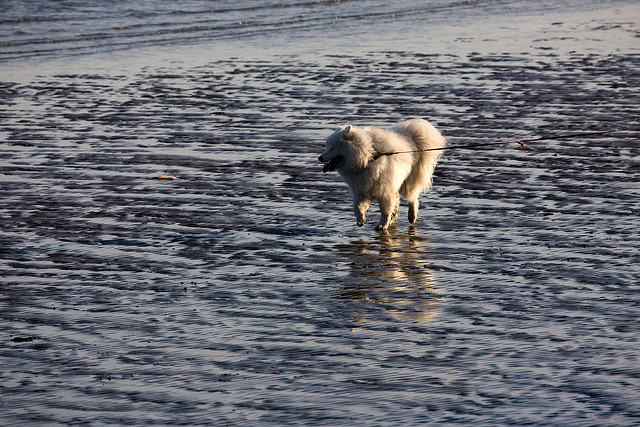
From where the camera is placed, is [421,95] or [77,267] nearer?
[77,267]

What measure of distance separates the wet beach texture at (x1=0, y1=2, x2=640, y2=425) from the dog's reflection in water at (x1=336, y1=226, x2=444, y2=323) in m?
0.03

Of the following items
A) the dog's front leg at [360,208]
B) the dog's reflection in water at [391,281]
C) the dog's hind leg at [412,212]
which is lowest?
the dog's reflection in water at [391,281]

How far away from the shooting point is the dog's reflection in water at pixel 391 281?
6.61m

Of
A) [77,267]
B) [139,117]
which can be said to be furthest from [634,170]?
[139,117]

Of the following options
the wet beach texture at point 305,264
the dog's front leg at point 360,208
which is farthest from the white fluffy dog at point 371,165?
the wet beach texture at point 305,264

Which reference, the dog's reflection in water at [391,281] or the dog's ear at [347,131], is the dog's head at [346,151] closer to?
the dog's ear at [347,131]

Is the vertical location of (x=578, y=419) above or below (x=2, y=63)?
below

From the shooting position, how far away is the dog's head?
8633 mm

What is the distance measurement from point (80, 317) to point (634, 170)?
6.70 meters

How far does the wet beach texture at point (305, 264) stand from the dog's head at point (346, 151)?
64cm

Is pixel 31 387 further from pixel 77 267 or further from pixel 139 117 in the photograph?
pixel 139 117

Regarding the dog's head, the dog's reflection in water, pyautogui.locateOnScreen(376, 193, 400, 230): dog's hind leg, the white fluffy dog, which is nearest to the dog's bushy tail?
the white fluffy dog

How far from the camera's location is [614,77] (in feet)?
53.6

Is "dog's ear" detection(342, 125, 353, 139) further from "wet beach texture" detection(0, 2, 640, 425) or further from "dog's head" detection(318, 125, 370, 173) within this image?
"wet beach texture" detection(0, 2, 640, 425)
